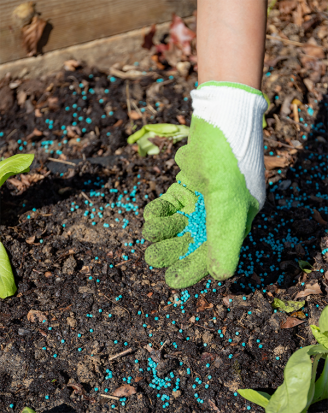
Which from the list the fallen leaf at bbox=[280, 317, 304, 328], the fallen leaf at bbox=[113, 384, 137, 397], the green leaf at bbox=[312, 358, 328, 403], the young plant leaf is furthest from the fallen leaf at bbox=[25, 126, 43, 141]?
the green leaf at bbox=[312, 358, 328, 403]

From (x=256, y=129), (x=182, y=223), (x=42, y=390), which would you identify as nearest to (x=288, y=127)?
(x=256, y=129)

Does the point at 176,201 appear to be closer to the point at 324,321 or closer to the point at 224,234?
the point at 224,234

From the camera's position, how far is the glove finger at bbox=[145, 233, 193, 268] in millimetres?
1746

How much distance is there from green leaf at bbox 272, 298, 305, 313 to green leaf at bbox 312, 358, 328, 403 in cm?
35

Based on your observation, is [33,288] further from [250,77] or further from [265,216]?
[250,77]

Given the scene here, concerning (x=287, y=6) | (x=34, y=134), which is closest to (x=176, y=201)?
(x=34, y=134)

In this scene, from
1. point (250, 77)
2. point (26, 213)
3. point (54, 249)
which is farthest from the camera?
point (26, 213)

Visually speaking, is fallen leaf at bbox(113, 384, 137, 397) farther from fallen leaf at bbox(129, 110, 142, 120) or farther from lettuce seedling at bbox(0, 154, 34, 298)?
fallen leaf at bbox(129, 110, 142, 120)

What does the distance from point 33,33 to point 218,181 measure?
217 cm

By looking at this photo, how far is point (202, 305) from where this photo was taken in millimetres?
1983

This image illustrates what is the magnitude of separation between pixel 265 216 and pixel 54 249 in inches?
51.3

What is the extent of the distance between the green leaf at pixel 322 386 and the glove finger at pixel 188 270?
664 millimetres

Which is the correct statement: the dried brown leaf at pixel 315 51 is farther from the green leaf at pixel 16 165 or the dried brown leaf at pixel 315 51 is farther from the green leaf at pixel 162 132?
the green leaf at pixel 16 165

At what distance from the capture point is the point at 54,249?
221cm
